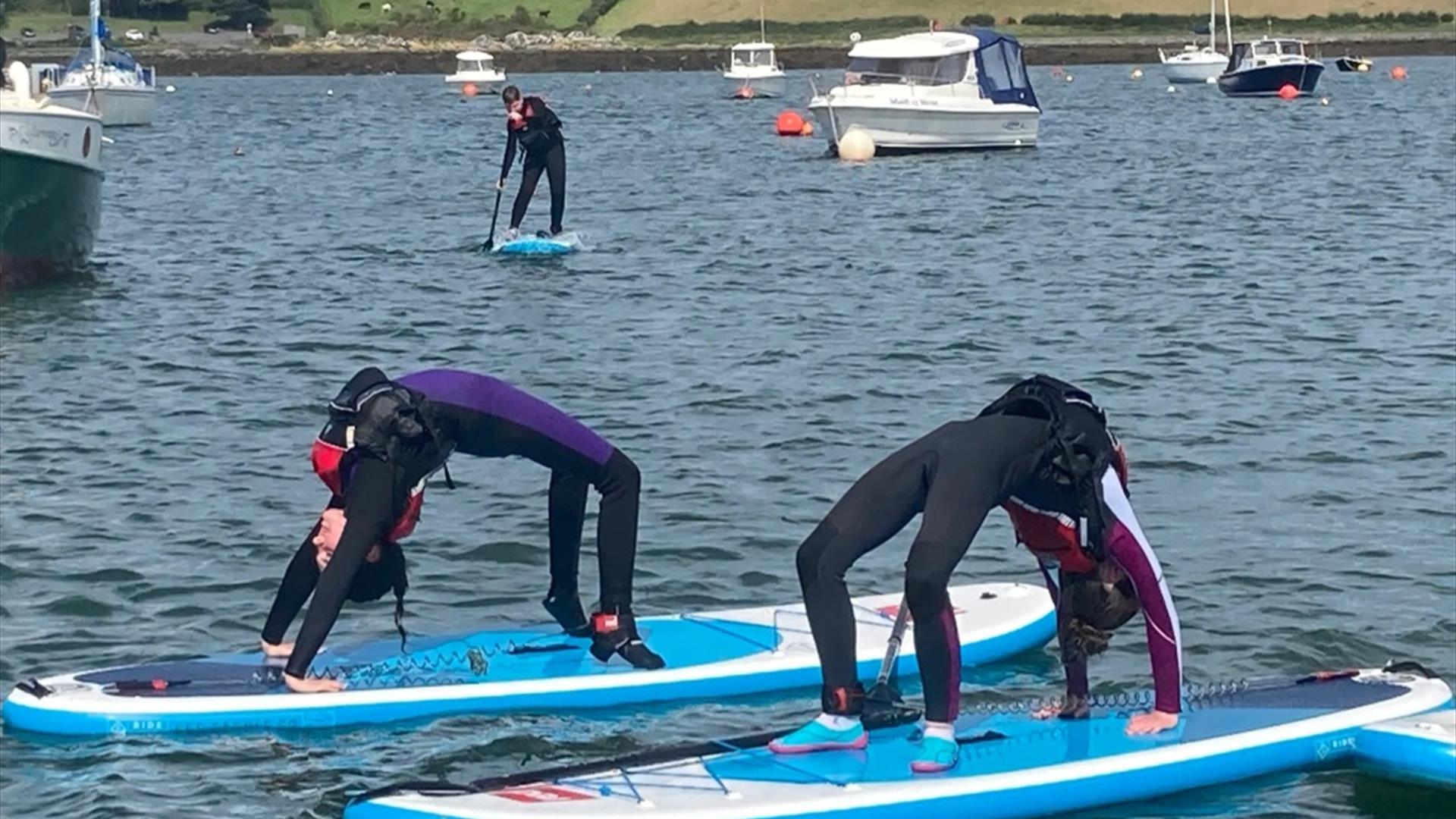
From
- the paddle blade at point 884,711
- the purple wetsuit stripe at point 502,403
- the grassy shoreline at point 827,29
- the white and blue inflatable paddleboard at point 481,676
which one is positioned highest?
the purple wetsuit stripe at point 502,403

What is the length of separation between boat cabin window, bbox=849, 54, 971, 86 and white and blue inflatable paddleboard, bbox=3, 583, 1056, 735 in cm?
3356

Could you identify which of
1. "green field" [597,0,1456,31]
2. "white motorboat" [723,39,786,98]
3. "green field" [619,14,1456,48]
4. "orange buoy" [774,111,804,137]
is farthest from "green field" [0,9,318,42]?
"orange buoy" [774,111,804,137]

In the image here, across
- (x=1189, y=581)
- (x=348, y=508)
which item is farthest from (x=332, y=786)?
(x=1189, y=581)

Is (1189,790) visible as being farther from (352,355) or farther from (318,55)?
(318,55)

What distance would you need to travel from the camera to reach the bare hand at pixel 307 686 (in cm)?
1047

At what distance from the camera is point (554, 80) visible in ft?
327

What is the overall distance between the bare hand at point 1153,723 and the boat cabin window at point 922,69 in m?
35.6

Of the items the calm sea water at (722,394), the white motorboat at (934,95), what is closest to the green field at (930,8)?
the white motorboat at (934,95)

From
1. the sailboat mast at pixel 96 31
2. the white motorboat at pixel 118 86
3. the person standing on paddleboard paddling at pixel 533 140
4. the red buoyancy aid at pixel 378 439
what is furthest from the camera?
the white motorboat at pixel 118 86

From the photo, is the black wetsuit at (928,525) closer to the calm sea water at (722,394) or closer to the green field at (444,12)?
the calm sea water at (722,394)

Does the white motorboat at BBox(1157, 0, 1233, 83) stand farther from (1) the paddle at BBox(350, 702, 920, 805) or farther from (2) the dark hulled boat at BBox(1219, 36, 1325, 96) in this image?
(1) the paddle at BBox(350, 702, 920, 805)

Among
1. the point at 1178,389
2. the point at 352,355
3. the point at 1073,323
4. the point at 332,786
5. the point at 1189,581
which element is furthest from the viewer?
the point at 1073,323

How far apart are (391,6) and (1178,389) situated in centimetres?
11474

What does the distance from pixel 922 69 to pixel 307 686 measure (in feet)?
116
